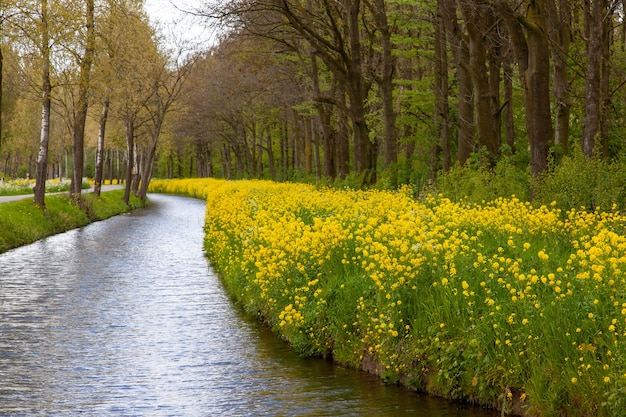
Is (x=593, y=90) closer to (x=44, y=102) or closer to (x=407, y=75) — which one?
(x=44, y=102)

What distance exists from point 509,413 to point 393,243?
2692 mm

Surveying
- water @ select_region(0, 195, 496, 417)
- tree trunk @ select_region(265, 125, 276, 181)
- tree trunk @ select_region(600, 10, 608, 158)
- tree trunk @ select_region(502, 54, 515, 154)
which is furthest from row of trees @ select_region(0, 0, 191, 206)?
tree trunk @ select_region(600, 10, 608, 158)

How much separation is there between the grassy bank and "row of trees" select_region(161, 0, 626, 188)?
9.50 metres

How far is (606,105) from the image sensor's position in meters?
27.0

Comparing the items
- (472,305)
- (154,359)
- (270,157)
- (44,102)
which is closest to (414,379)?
(472,305)

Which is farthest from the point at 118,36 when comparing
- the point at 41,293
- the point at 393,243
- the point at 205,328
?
the point at 393,243

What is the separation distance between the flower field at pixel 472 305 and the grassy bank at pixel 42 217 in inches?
592

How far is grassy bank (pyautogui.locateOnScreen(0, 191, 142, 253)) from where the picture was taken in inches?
1061

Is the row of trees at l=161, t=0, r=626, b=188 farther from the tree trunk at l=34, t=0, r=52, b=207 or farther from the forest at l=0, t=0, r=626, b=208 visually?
the tree trunk at l=34, t=0, r=52, b=207

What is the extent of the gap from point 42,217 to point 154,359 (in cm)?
2218

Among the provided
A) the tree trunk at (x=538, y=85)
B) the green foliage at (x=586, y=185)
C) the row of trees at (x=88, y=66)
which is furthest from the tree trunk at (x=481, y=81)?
the row of trees at (x=88, y=66)

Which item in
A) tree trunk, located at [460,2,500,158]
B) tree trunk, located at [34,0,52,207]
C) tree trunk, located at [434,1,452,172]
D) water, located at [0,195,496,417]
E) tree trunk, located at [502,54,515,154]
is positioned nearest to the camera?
water, located at [0,195,496,417]

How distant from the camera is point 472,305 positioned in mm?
8930

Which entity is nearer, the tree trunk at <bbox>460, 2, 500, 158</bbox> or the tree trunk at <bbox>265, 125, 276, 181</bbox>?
the tree trunk at <bbox>460, 2, 500, 158</bbox>
